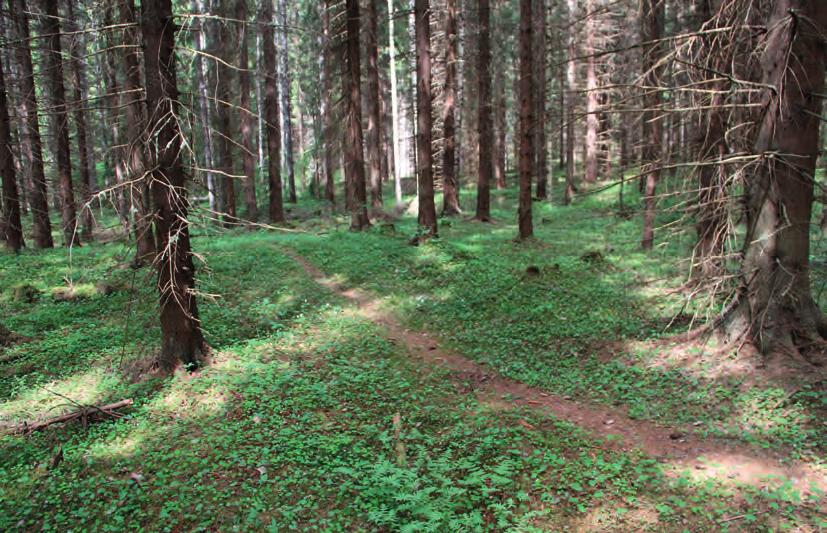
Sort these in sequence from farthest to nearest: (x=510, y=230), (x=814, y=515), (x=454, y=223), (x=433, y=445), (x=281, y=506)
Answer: (x=454, y=223) < (x=510, y=230) < (x=433, y=445) < (x=281, y=506) < (x=814, y=515)

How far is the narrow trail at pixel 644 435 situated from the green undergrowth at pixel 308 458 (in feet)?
0.77

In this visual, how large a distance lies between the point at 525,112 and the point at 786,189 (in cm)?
873

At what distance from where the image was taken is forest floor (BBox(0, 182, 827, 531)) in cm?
479

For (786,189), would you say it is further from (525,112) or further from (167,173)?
(525,112)

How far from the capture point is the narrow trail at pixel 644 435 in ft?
16.3

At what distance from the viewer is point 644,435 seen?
6.01 m

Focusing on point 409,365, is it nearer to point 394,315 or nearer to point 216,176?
point 394,315

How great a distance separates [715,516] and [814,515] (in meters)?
0.78

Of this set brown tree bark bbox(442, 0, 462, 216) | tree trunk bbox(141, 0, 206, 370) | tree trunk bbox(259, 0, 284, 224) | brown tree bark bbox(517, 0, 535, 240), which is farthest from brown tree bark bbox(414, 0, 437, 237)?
tree trunk bbox(141, 0, 206, 370)

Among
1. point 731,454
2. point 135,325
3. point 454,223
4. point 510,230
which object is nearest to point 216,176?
point 454,223

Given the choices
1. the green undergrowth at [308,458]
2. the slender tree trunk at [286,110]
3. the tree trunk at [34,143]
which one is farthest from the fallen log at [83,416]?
the slender tree trunk at [286,110]

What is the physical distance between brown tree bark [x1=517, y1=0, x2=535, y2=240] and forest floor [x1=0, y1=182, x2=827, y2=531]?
12.6 feet

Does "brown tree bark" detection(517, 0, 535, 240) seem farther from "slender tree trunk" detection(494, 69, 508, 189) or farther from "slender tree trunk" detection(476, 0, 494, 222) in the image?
"slender tree trunk" detection(494, 69, 508, 189)

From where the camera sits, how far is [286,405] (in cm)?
677
